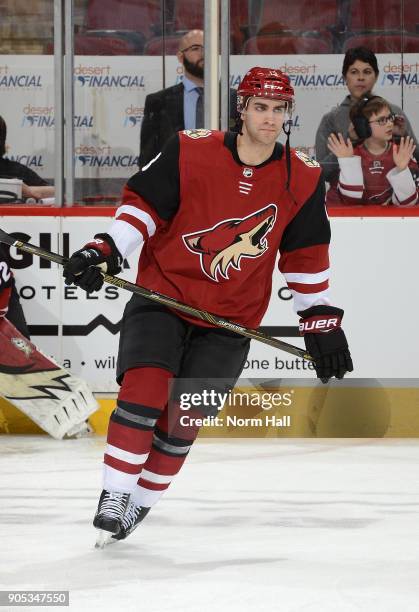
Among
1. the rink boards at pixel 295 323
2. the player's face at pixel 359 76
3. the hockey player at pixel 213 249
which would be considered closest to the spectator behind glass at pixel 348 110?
the player's face at pixel 359 76

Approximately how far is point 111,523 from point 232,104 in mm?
2379

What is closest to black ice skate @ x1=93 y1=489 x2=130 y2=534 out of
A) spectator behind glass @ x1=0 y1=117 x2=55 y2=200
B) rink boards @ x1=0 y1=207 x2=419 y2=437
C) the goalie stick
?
the goalie stick

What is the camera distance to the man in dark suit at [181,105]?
4.94 metres

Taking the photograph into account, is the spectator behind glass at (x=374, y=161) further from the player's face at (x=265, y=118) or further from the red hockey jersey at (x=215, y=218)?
the player's face at (x=265, y=118)

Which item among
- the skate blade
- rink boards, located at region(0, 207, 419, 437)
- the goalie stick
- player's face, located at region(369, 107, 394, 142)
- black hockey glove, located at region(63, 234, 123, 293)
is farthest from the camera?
player's face, located at region(369, 107, 394, 142)

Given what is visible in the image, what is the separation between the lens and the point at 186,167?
3.08 meters

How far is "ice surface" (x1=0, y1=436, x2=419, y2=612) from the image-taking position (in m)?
2.55

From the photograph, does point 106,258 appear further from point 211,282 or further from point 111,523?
point 111,523

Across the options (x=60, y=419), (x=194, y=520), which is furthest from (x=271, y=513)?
(x=60, y=419)

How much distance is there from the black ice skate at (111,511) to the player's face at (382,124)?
2475 millimetres

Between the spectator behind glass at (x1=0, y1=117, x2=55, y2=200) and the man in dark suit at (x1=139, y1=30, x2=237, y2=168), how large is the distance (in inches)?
14.8

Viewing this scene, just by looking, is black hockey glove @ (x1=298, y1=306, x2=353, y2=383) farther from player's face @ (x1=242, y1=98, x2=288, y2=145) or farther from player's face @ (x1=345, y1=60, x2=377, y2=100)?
player's face @ (x1=345, y1=60, x2=377, y2=100)

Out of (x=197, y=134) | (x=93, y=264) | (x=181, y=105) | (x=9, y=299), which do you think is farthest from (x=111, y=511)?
(x=181, y=105)

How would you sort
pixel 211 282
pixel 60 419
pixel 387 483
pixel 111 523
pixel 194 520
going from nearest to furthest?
1. pixel 111 523
2. pixel 211 282
3. pixel 194 520
4. pixel 387 483
5. pixel 60 419
